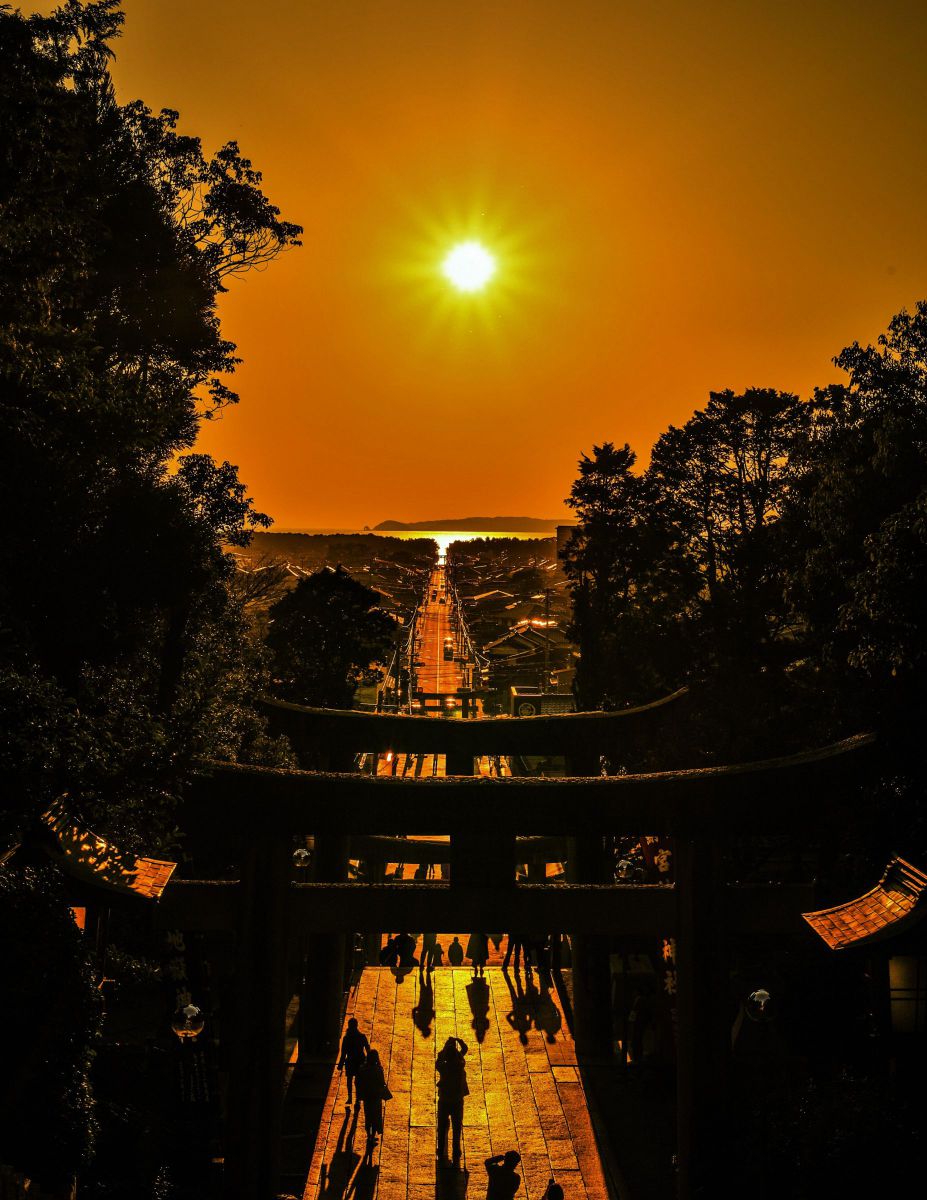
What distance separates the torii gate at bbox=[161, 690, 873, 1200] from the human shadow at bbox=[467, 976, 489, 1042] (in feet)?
24.2

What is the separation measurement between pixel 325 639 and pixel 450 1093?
24.3 metres

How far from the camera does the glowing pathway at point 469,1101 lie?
12.8m

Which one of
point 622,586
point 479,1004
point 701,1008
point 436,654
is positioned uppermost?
point 436,654

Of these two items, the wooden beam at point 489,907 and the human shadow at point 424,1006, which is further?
the human shadow at point 424,1006

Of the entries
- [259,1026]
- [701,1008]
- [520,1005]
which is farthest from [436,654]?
[701,1008]

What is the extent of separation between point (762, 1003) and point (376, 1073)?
5.20m

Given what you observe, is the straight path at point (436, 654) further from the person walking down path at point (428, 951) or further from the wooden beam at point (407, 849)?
the wooden beam at point (407, 849)

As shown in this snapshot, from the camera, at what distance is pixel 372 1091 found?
1341 centimetres

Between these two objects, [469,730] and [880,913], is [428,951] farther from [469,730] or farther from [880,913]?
[880,913]

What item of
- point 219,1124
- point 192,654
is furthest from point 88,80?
point 219,1124

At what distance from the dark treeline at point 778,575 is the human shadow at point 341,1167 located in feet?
26.1

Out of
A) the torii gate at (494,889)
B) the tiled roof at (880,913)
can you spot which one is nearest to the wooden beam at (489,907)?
the torii gate at (494,889)

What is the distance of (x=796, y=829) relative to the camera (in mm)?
11336

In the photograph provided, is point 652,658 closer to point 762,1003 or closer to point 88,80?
point 762,1003
